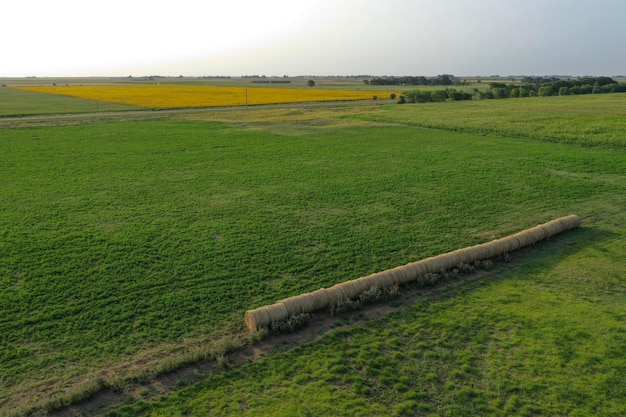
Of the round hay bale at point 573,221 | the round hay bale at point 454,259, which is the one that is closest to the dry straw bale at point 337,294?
the round hay bale at point 454,259

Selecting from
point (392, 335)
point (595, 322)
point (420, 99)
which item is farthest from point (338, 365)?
point (420, 99)

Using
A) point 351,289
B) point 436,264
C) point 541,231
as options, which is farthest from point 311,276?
point 541,231

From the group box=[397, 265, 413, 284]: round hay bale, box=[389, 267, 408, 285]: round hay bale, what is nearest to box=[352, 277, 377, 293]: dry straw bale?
box=[389, 267, 408, 285]: round hay bale

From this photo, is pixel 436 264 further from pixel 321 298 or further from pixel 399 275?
pixel 321 298

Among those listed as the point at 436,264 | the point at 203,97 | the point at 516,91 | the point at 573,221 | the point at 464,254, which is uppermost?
the point at 516,91

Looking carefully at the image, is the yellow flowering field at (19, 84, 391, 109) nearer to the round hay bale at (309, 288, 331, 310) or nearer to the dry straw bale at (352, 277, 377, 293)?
the dry straw bale at (352, 277, 377, 293)

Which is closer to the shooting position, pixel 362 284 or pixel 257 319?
pixel 257 319

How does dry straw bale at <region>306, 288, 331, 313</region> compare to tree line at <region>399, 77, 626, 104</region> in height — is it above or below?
below
